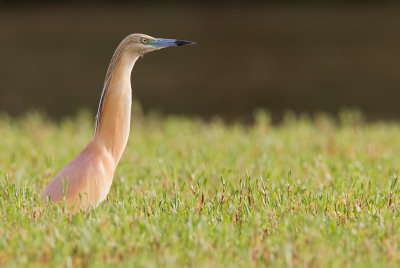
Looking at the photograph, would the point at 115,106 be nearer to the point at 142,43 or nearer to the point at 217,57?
the point at 142,43

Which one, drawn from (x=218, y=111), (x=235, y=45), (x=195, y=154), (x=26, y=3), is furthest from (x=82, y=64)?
(x=195, y=154)

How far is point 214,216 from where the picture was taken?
14.2 feet

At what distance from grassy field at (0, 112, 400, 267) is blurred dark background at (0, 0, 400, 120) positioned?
9.46 metres

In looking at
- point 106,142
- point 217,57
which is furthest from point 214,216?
point 217,57

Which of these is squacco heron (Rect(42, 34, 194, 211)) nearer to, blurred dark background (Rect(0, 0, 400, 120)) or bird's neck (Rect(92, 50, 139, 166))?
bird's neck (Rect(92, 50, 139, 166))

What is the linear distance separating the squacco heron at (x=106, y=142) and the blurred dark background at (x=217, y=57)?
38.5ft

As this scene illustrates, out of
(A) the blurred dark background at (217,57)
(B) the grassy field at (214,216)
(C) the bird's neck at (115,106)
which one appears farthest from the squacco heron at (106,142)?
(A) the blurred dark background at (217,57)

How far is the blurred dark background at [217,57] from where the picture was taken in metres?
17.6

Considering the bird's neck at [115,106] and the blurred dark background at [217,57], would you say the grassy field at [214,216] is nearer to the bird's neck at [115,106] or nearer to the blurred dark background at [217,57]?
the bird's neck at [115,106]

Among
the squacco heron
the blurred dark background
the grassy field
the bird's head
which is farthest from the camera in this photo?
the blurred dark background

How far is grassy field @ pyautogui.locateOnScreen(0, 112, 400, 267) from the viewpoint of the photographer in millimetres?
3508

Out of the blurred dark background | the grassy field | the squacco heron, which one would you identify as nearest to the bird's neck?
the squacco heron

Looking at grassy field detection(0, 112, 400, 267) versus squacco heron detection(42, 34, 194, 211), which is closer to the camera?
grassy field detection(0, 112, 400, 267)

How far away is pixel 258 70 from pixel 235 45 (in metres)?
3.94
